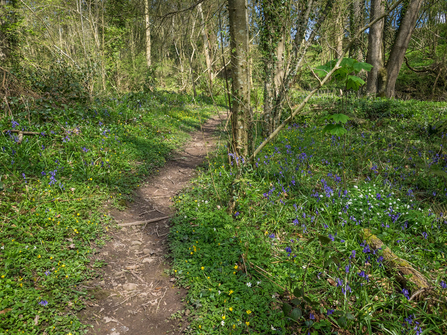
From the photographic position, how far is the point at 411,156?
5375mm

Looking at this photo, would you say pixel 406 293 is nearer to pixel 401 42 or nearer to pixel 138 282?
pixel 138 282

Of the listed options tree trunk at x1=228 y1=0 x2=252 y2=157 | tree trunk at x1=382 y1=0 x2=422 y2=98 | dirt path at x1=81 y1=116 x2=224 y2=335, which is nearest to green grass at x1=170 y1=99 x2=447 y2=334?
dirt path at x1=81 y1=116 x2=224 y2=335

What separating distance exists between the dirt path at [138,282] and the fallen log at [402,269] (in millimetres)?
2267

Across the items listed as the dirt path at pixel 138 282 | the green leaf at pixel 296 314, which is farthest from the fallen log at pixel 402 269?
the dirt path at pixel 138 282

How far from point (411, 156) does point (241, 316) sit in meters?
5.16

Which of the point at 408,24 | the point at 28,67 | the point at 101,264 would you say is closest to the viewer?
the point at 101,264

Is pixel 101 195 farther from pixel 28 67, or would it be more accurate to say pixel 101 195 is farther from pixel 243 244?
pixel 28 67

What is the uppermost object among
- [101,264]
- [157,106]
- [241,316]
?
[157,106]

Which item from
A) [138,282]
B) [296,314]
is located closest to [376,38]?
[296,314]

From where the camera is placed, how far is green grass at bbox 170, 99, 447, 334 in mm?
2301

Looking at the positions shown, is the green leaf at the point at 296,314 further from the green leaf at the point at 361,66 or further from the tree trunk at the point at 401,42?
the tree trunk at the point at 401,42

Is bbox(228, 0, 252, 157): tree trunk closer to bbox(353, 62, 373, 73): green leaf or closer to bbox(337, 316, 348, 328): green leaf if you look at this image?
bbox(353, 62, 373, 73): green leaf

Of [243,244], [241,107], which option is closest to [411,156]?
[241,107]

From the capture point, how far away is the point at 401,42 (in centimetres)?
916
